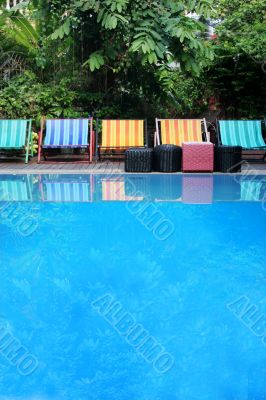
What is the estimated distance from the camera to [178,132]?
10.3 metres

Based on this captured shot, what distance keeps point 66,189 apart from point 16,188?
77 centimetres

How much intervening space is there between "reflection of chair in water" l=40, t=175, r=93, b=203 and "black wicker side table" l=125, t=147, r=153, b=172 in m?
0.72

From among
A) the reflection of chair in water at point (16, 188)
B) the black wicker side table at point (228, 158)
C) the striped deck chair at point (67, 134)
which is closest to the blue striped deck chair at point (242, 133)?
the black wicker side table at point (228, 158)

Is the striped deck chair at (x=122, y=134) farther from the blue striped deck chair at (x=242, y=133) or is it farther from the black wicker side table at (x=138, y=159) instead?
the blue striped deck chair at (x=242, y=133)

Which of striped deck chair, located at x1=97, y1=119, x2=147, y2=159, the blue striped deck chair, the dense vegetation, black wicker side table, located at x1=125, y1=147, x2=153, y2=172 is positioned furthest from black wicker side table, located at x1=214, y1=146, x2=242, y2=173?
the dense vegetation

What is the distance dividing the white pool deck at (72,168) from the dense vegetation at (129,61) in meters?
1.45

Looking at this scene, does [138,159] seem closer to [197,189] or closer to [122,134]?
[122,134]

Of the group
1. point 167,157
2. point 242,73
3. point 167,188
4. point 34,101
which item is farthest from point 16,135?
point 242,73

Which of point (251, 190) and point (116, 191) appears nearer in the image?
point (116, 191)

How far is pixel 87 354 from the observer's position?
2.93 metres

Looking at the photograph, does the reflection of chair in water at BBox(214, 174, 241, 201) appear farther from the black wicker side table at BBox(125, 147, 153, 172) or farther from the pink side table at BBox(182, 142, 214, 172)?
the black wicker side table at BBox(125, 147, 153, 172)

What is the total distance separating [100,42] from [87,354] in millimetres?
8982

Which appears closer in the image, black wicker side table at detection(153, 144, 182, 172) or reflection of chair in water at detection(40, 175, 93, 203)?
reflection of chair in water at detection(40, 175, 93, 203)

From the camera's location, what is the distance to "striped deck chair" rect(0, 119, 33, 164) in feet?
32.4
